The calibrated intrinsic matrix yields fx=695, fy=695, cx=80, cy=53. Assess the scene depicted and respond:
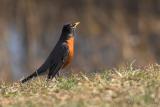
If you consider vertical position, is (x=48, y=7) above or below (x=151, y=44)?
above

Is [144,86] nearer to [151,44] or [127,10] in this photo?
[151,44]

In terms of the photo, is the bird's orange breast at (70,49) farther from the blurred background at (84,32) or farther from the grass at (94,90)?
the blurred background at (84,32)

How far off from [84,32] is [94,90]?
11.6m

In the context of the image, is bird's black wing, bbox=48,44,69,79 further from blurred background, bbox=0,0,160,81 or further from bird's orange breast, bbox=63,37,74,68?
blurred background, bbox=0,0,160,81

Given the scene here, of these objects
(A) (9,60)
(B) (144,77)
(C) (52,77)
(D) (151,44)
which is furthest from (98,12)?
(B) (144,77)

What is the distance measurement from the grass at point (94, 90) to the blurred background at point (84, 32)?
761cm

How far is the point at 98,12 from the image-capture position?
829 inches

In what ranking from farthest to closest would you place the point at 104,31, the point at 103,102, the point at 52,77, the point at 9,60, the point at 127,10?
the point at 127,10
the point at 104,31
the point at 9,60
the point at 52,77
the point at 103,102

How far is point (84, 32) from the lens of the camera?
20.4m

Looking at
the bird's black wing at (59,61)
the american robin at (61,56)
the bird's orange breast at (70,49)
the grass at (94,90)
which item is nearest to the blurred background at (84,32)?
the american robin at (61,56)

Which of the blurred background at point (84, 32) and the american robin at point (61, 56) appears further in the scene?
the blurred background at point (84, 32)

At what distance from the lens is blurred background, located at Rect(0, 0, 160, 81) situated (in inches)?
730

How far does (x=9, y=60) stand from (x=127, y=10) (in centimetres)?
459

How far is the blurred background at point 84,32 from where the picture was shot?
60.8ft
